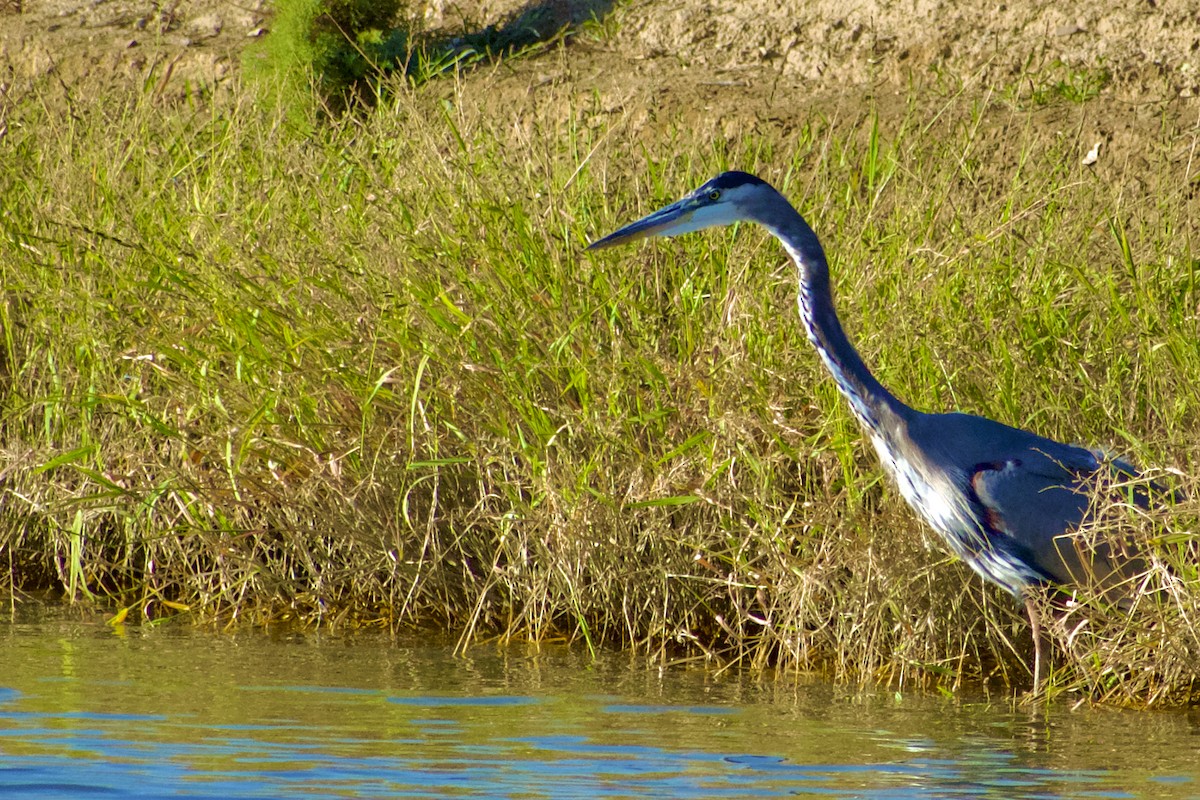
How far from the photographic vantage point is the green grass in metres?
4.71

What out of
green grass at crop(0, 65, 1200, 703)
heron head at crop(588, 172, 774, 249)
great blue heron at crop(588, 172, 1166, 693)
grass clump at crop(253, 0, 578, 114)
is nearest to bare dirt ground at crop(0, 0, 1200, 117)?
grass clump at crop(253, 0, 578, 114)

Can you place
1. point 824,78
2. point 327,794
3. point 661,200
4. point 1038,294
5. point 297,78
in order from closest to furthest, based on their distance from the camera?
point 327,794 → point 1038,294 → point 661,200 → point 297,78 → point 824,78

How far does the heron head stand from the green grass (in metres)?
0.34

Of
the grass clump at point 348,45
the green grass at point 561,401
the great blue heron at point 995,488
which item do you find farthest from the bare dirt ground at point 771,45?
the great blue heron at point 995,488

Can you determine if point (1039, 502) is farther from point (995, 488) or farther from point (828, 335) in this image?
point (828, 335)

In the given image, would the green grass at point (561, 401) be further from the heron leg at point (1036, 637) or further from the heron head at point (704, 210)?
the heron head at point (704, 210)

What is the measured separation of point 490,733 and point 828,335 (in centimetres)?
139

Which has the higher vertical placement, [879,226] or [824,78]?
[824,78]

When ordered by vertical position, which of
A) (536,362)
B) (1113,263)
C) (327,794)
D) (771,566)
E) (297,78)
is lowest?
(327,794)

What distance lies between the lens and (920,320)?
500 cm

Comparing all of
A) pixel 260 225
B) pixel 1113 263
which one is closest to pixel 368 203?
pixel 260 225

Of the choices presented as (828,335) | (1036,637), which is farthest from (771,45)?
(1036,637)

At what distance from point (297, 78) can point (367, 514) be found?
3.94m

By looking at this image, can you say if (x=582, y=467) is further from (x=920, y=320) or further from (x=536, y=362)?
(x=920, y=320)
